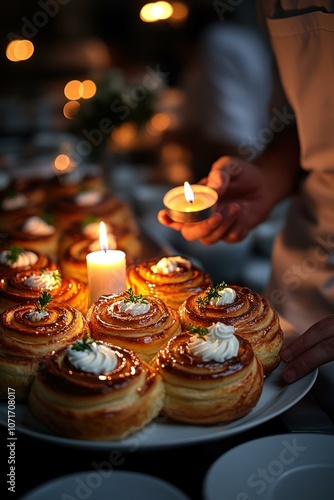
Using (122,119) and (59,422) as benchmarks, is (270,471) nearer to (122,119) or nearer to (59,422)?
(59,422)

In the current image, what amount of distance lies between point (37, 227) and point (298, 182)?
1.67 meters

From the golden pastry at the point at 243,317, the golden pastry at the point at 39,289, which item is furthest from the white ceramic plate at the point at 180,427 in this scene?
the golden pastry at the point at 39,289

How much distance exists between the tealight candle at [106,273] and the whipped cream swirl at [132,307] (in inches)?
13.1

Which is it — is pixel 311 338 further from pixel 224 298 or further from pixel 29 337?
pixel 29 337

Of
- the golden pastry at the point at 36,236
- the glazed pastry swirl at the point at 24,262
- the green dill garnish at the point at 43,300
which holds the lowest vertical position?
the golden pastry at the point at 36,236

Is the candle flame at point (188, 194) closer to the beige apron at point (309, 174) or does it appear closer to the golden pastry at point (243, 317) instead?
the golden pastry at point (243, 317)

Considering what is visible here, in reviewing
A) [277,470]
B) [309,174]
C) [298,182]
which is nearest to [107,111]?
[298,182]

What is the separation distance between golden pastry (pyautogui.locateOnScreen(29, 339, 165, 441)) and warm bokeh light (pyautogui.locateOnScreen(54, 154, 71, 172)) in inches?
135

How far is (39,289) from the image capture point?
2811 millimetres

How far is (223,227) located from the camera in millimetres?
3107

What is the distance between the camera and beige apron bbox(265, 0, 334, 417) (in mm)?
2969

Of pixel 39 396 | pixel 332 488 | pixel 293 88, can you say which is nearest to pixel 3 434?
pixel 39 396

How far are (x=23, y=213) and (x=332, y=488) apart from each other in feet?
10.0

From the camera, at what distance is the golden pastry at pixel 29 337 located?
226 cm
